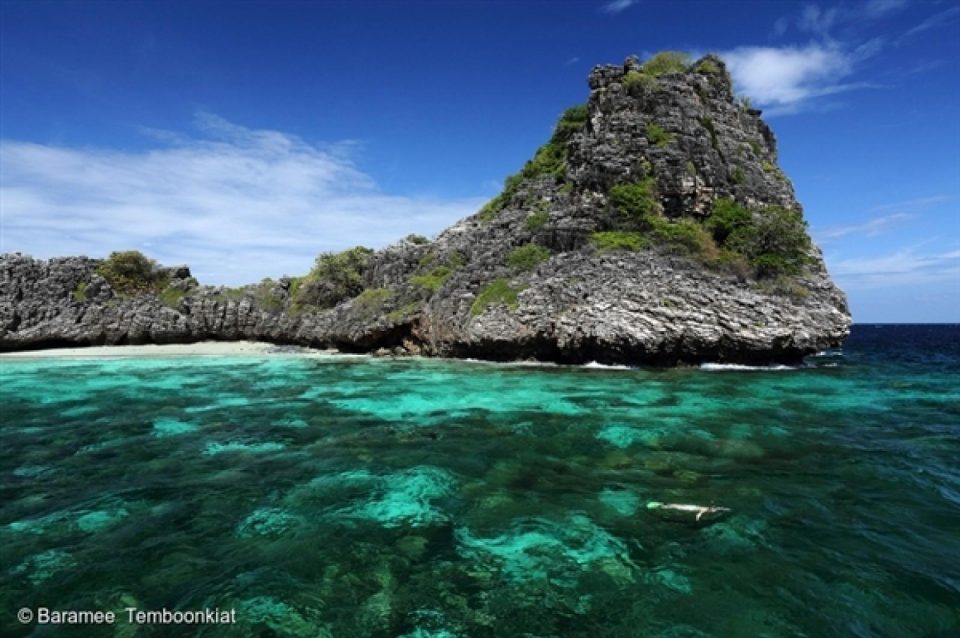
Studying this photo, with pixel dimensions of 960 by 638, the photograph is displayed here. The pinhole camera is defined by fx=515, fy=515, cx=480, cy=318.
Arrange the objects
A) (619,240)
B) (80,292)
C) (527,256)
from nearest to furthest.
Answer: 1. (619,240)
2. (527,256)
3. (80,292)

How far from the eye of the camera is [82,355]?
38125 mm

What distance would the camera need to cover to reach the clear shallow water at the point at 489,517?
19.1 feet

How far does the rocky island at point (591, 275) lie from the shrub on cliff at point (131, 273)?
0.19m

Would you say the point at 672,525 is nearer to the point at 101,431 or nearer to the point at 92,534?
the point at 92,534

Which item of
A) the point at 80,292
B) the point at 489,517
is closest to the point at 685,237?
the point at 489,517

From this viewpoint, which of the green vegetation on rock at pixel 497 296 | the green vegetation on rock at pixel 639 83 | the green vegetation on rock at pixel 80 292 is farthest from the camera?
the green vegetation on rock at pixel 80 292

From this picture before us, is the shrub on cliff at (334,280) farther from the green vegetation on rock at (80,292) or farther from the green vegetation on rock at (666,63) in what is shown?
the green vegetation on rock at (666,63)

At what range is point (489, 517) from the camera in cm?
824

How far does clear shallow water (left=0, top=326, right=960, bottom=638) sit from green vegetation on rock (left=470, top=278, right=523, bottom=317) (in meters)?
13.8

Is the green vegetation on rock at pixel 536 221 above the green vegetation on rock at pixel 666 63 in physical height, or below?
below

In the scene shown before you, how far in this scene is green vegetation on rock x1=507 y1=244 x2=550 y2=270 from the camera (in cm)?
3253

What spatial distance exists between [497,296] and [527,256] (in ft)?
12.5

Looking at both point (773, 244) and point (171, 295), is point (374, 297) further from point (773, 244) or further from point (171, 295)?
point (773, 244)

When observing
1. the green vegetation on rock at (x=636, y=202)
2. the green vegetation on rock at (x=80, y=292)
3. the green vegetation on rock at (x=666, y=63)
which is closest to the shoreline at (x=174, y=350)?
the green vegetation on rock at (x=80, y=292)
